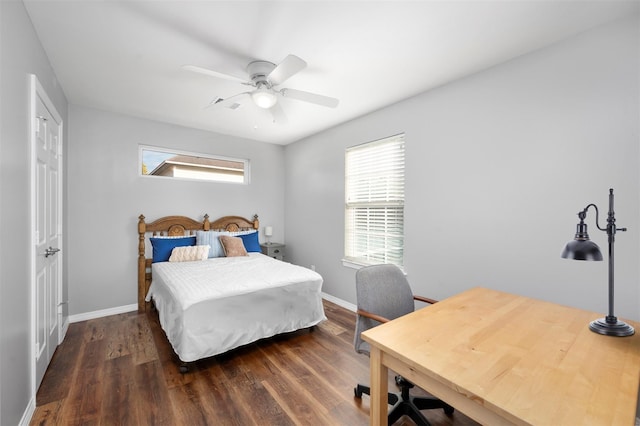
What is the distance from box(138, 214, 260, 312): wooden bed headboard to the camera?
3.69 meters

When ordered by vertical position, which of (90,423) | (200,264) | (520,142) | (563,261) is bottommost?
(90,423)

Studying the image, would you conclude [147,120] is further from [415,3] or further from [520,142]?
[520,142]

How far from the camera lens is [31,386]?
5.98 ft

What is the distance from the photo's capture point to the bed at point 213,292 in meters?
2.31

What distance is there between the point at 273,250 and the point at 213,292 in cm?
225

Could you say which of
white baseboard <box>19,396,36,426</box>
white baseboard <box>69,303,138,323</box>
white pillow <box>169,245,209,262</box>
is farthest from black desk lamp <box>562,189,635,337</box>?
white baseboard <box>69,303,138,323</box>

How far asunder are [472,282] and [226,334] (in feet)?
7.26

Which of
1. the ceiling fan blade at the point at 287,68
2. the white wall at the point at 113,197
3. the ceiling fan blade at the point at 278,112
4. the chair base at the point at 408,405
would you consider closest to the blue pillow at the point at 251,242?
the white wall at the point at 113,197

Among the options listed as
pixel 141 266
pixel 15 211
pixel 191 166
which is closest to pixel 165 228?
pixel 141 266

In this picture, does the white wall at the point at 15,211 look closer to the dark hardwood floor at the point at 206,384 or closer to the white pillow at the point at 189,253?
the dark hardwood floor at the point at 206,384

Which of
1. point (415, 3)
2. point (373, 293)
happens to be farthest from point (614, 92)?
point (373, 293)

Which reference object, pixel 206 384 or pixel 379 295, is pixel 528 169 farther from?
pixel 206 384

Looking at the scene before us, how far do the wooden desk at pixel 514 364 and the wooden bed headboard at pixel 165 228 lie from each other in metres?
3.50

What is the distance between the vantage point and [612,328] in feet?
4.24
